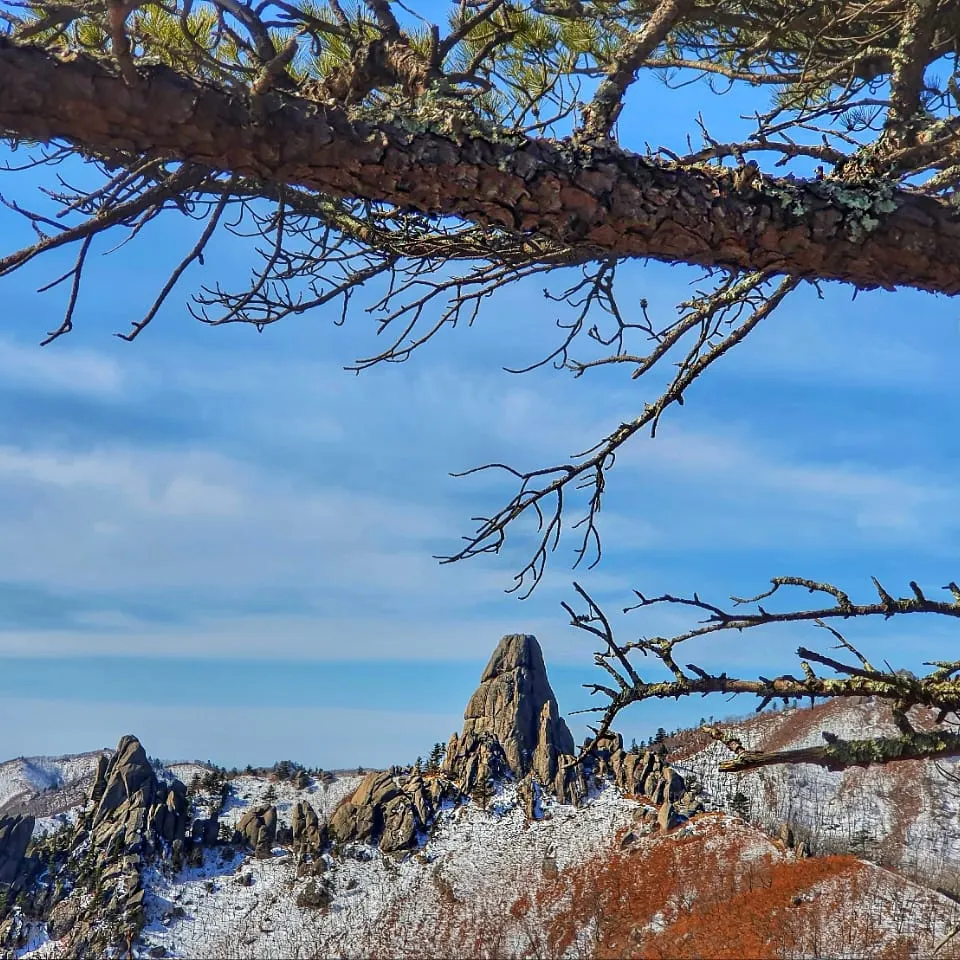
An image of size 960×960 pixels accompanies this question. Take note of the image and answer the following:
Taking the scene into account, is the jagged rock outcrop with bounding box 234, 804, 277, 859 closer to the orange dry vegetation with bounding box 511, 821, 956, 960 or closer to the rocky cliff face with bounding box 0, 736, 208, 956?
the rocky cliff face with bounding box 0, 736, 208, 956

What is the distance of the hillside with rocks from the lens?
28.3 metres

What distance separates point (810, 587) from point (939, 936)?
28.3 meters

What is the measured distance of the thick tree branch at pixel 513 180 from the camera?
2.60 m

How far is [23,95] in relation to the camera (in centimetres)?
253

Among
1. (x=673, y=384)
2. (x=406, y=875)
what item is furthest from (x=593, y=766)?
(x=673, y=384)

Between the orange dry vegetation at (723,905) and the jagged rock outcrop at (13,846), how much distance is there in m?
18.8

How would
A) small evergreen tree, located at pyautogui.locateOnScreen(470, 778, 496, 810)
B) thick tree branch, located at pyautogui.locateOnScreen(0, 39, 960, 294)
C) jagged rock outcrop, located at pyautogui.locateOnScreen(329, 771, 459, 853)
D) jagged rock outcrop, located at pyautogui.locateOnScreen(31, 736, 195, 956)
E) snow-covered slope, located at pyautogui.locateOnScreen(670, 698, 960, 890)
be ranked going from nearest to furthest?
thick tree branch, located at pyautogui.locateOnScreen(0, 39, 960, 294) → jagged rock outcrop, located at pyautogui.locateOnScreen(31, 736, 195, 956) → snow-covered slope, located at pyautogui.locateOnScreen(670, 698, 960, 890) → jagged rock outcrop, located at pyautogui.locateOnScreen(329, 771, 459, 853) → small evergreen tree, located at pyautogui.locateOnScreen(470, 778, 496, 810)

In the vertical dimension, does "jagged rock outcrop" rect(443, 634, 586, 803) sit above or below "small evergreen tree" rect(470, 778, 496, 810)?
above

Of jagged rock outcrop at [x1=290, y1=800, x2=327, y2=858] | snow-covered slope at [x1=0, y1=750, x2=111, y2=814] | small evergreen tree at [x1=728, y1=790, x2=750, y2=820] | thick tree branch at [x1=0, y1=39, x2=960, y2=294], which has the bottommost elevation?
jagged rock outcrop at [x1=290, y1=800, x2=327, y2=858]

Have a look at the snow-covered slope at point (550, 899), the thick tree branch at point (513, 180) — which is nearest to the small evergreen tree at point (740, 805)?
the snow-covered slope at point (550, 899)

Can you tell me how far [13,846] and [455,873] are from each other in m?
17.3

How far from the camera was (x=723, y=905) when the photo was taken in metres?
28.4

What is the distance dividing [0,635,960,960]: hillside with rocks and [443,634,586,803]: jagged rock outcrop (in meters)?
0.15

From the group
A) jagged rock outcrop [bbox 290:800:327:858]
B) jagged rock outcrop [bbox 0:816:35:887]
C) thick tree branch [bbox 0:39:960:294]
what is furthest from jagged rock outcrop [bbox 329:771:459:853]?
thick tree branch [bbox 0:39:960:294]
